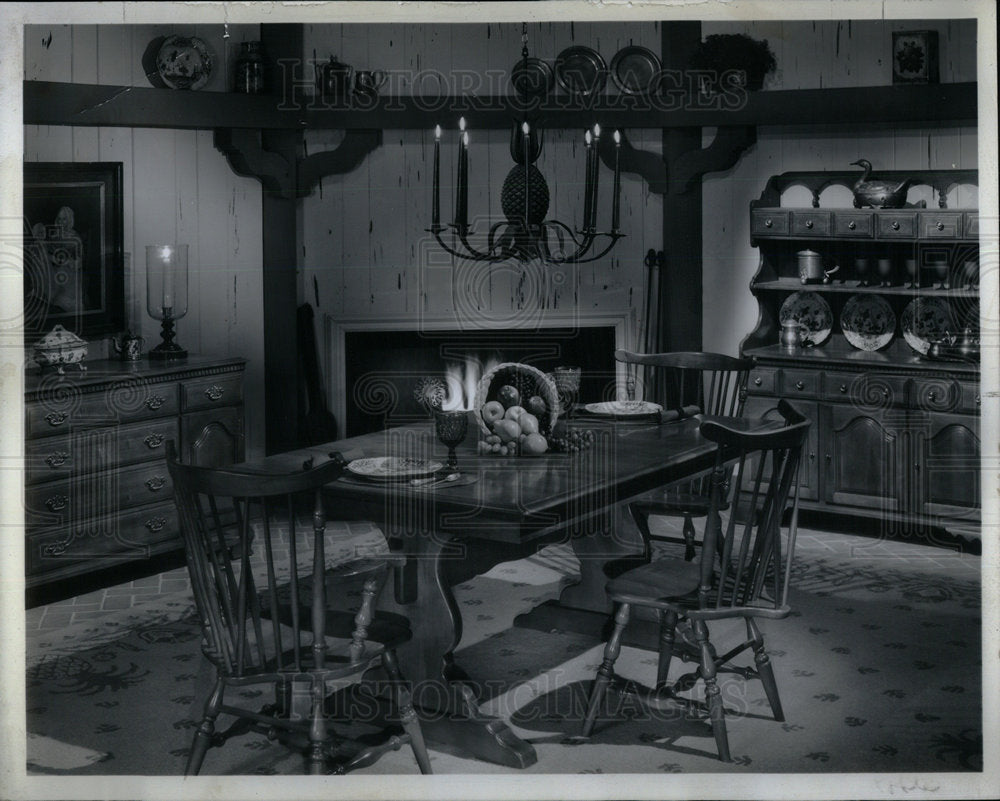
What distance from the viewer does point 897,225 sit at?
250 inches

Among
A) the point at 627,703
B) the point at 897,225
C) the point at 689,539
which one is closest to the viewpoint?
the point at 627,703

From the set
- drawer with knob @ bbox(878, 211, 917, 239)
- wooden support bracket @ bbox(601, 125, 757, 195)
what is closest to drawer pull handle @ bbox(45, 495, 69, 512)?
wooden support bracket @ bbox(601, 125, 757, 195)

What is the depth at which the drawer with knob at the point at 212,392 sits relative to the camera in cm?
584

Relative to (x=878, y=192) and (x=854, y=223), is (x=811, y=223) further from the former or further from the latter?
(x=878, y=192)

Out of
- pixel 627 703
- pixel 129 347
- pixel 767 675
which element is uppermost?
pixel 129 347

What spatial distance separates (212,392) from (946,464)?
355cm

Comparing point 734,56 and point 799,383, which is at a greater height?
point 734,56

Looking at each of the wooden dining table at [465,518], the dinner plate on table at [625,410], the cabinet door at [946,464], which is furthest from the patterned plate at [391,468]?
the cabinet door at [946,464]

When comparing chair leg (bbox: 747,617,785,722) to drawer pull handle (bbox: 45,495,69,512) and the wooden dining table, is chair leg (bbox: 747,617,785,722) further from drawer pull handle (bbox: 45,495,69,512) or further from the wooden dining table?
drawer pull handle (bbox: 45,495,69,512)

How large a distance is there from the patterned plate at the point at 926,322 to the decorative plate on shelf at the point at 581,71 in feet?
6.78

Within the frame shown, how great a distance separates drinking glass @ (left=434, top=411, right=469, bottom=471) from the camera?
13.3 feet

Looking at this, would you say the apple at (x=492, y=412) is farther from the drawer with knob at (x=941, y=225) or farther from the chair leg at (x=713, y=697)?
the drawer with knob at (x=941, y=225)

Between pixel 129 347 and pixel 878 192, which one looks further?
pixel 878 192

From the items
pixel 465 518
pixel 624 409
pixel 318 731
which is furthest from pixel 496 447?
pixel 318 731
